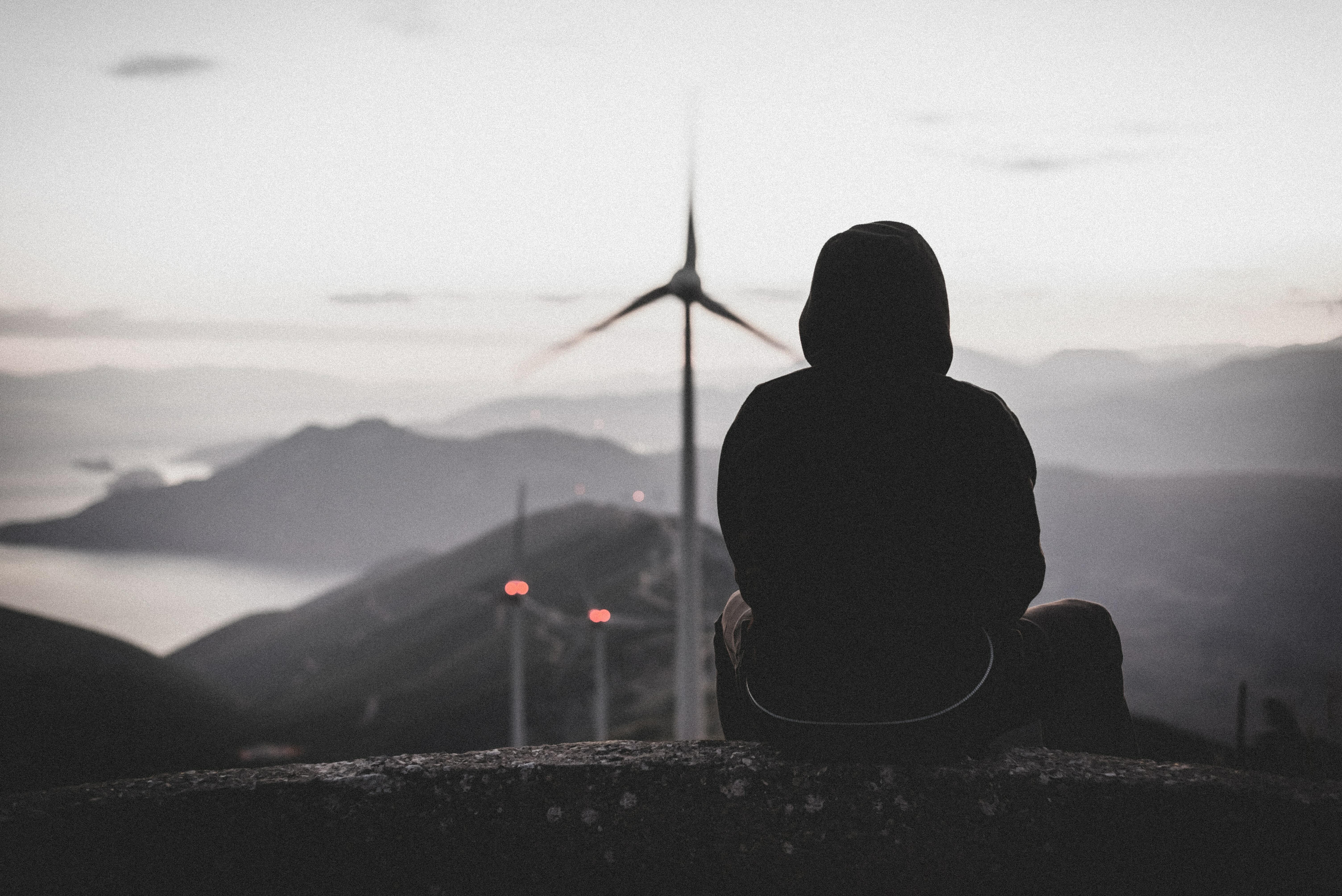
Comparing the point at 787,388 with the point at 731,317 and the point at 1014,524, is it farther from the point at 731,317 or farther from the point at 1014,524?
the point at 731,317

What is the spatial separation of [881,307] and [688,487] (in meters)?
14.9

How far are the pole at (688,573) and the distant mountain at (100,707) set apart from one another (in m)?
68.3

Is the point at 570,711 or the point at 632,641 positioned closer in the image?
the point at 570,711

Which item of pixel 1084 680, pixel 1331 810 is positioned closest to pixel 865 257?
pixel 1084 680

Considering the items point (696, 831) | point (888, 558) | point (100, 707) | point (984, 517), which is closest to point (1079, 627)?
point (984, 517)

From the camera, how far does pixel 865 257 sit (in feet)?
13.1

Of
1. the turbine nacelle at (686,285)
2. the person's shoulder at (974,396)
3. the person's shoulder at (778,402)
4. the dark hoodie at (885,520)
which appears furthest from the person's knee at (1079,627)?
the turbine nacelle at (686,285)

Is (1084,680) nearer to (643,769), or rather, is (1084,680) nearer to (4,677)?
(643,769)

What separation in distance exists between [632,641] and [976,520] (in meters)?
188

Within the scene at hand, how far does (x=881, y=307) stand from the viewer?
388 cm

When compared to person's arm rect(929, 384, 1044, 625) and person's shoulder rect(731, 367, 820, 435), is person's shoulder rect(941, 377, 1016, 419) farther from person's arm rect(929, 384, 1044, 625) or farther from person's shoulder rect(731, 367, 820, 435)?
person's shoulder rect(731, 367, 820, 435)

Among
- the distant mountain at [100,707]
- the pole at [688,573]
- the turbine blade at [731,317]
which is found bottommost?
the distant mountain at [100,707]

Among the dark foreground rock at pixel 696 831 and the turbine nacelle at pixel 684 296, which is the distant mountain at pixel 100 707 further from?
the dark foreground rock at pixel 696 831

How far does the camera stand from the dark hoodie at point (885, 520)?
3.50 metres
